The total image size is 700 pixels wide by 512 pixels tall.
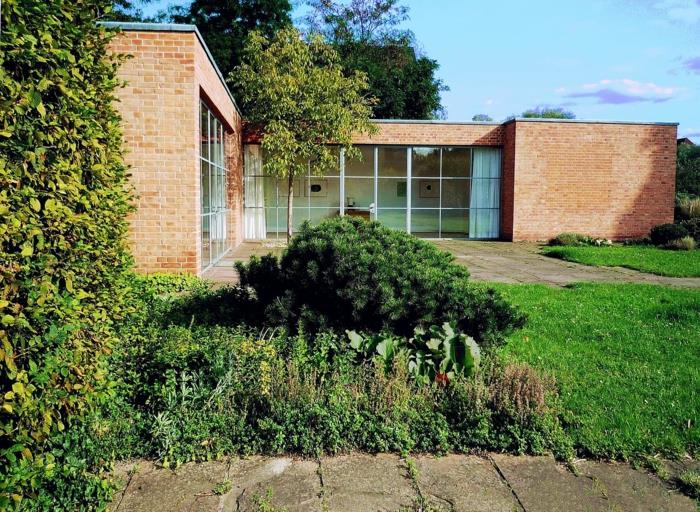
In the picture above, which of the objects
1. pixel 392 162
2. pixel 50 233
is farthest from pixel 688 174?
pixel 50 233

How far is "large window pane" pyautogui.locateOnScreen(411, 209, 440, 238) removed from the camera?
22312mm

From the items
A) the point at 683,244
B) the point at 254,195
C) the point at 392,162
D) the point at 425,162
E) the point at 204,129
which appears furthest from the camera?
the point at 392,162

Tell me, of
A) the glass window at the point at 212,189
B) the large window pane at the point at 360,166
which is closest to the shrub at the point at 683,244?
the large window pane at the point at 360,166

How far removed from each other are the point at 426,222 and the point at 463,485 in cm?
1970

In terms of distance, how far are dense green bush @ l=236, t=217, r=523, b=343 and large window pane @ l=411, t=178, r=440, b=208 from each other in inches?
690

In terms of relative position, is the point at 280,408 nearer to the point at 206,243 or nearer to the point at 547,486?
the point at 547,486

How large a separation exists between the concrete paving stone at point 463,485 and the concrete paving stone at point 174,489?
3.42 feet

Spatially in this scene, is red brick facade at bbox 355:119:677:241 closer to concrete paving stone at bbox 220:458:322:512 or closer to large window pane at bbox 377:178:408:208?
large window pane at bbox 377:178:408:208

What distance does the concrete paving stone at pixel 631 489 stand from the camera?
9.30 ft

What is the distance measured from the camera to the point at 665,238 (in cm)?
1773

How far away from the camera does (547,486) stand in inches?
119

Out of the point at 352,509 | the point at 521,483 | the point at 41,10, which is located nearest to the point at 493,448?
the point at 521,483

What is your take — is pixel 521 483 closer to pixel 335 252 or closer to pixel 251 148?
pixel 335 252


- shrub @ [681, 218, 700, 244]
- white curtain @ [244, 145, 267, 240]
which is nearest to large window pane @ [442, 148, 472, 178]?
white curtain @ [244, 145, 267, 240]
